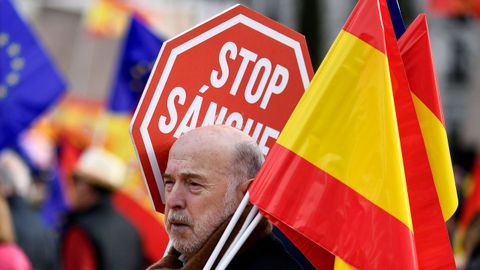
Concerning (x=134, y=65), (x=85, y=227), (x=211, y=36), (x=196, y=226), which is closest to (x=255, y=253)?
(x=196, y=226)

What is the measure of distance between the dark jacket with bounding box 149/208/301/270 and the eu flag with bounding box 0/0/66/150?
16.5 ft

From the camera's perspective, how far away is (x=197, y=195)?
397 cm

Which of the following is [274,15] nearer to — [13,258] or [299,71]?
[13,258]

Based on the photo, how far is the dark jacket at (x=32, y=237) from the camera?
8.81 meters

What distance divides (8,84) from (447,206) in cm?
518

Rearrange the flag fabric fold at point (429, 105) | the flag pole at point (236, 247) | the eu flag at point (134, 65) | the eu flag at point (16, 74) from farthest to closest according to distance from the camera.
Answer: the eu flag at point (134, 65) < the eu flag at point (16, 74) < the flag fabric fold at point (429, 105) < the flag pole at point (236, 247)

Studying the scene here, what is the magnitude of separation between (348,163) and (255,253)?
1.44 ft

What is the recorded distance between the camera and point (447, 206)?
14.1ft

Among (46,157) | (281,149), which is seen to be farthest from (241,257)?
(46,157)

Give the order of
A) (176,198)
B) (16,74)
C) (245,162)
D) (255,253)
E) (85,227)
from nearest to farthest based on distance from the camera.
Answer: (255,253) < (176,198) < (245,162) < (85,227) < (16,74)

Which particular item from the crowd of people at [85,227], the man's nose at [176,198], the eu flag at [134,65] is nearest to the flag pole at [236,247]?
the man's nose at [176,198]

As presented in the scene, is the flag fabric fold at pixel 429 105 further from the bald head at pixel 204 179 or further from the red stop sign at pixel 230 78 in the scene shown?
the bald head at pixel 204 179

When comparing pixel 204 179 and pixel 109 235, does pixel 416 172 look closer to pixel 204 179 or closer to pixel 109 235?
pixel 204 179

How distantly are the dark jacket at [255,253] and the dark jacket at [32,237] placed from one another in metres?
5.08
